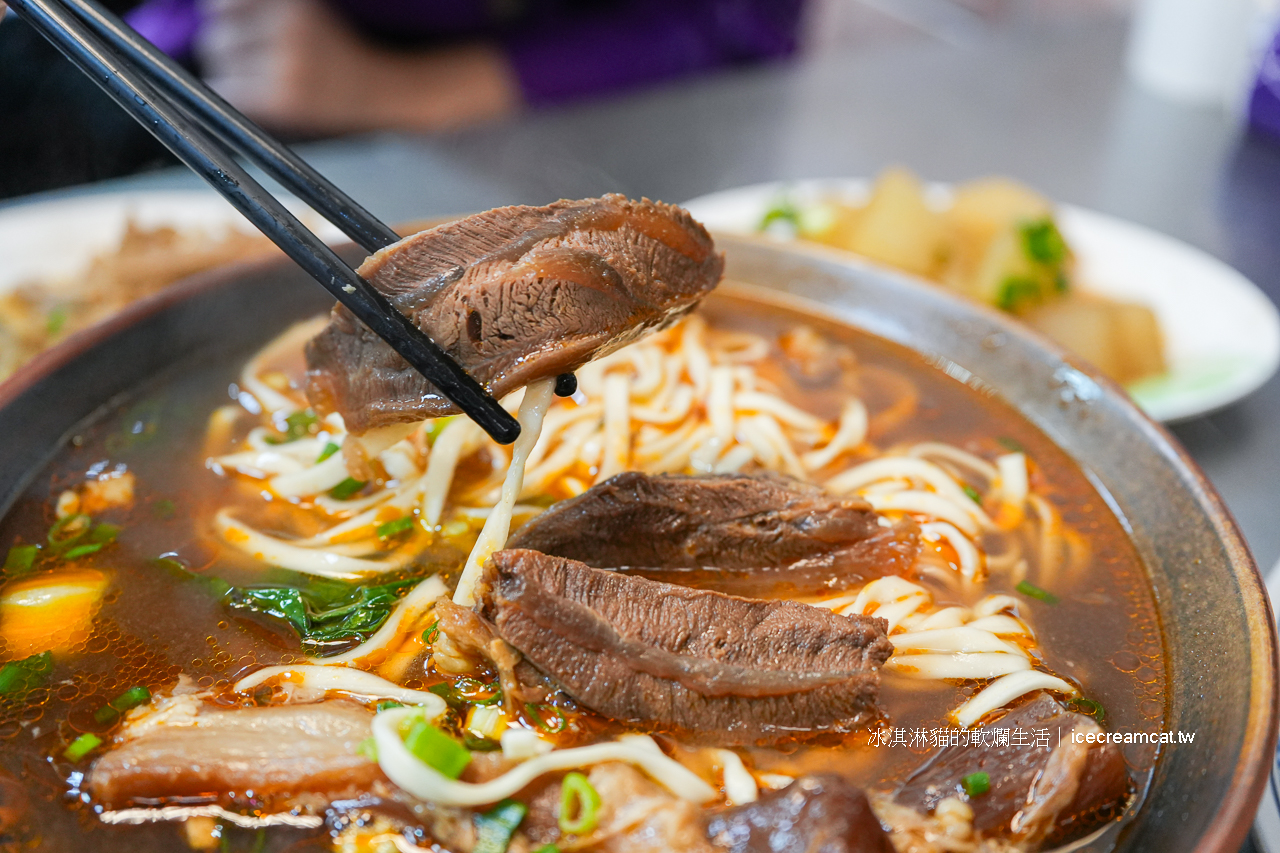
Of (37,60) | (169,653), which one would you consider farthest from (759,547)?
(37,60)

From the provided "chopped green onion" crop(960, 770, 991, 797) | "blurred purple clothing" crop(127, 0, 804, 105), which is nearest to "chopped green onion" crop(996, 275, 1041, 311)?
"chopped green onion" crop(960, 770, 991, 797)

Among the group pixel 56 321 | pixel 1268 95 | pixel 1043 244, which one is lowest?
pixel 56 321

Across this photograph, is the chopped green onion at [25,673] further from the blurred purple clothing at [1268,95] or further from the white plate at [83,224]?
the blurred purple clothing at [1268,95]

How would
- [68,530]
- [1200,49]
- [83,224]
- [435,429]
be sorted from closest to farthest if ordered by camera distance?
1. [68,530]
2. [435,429]
3. [83,224]
4. [1200,49]

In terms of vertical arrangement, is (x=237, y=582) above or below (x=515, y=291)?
below

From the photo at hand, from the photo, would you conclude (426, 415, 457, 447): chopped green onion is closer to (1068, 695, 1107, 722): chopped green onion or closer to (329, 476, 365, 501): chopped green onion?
(329, 476, 365, 501): chopped green onion

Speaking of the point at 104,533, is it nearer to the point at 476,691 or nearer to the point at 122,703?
the point at 122,703

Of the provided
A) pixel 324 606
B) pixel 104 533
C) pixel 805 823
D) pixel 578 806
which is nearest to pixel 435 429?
pixel 324 606

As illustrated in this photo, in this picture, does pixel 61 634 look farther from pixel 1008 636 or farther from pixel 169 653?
pixel 1008 636
